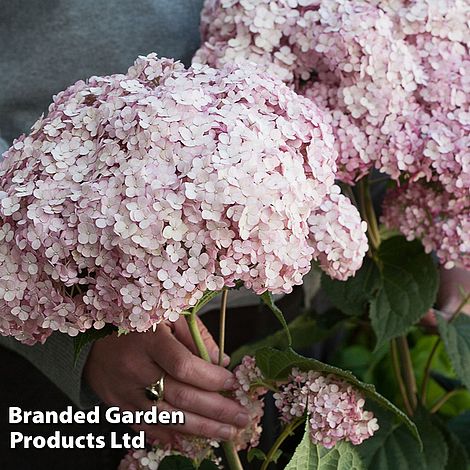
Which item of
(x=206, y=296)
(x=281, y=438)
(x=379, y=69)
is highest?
(x=379, y=69)

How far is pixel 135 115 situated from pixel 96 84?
78 millimetres

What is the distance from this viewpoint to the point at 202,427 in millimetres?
693

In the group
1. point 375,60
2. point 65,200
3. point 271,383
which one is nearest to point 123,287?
point 65,200

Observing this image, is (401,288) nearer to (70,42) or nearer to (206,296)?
(206,296)

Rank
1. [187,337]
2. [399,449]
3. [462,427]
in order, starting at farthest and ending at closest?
[462,427], [399,449], [187,337]

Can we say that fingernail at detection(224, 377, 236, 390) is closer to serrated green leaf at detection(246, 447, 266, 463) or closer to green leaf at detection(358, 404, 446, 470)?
serrated green leaf at detection(246, 447, 266, 463)

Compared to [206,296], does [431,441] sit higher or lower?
lower

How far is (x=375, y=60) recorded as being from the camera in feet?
2.23

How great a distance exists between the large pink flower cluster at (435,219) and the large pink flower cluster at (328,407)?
17cm

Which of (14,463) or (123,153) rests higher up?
(123,153)

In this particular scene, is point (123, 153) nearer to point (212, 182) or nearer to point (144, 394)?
point (212, 182)

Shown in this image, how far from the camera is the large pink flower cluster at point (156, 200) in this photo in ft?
1.69

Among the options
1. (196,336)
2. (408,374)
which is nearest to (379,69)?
(196,336)

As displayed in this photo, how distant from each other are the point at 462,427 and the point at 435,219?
316mm
